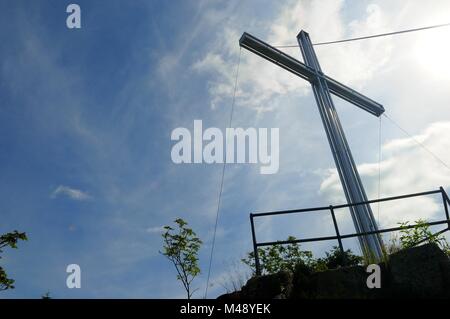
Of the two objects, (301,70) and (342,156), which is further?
(301,70)

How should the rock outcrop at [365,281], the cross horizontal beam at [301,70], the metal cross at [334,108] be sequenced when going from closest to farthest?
the rock outcrop at [365,281] < the metal cross at [334,108] < the cross horizontal beam at [301,70]

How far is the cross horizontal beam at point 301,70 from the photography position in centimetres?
1273

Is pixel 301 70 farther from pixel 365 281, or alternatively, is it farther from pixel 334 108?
pixel 365 281

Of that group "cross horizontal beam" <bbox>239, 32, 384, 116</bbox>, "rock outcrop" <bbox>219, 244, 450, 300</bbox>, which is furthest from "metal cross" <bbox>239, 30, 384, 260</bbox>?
"rock outcrop" <bbox>219, 244, 450, 300</bbox>

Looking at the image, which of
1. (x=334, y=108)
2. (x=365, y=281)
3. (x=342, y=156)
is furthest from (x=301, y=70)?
(x=365, y=281)

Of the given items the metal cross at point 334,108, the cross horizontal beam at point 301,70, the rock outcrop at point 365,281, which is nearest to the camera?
the rock outcrop at point 365,281

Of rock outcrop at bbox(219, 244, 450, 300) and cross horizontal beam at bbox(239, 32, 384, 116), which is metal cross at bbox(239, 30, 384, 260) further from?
rock outcrop at bbox(219, 244, 450, 300)

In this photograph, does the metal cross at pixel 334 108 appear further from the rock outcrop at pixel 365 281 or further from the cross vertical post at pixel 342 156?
the rock outcrop at pixel 365 281

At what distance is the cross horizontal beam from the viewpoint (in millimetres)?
12734

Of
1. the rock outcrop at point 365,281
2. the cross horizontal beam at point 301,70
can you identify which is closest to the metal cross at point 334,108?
the cross horizontal beam at point 301,70

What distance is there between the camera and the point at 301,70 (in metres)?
13.4

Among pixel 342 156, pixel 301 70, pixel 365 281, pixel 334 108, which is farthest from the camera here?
pixel 301 70
